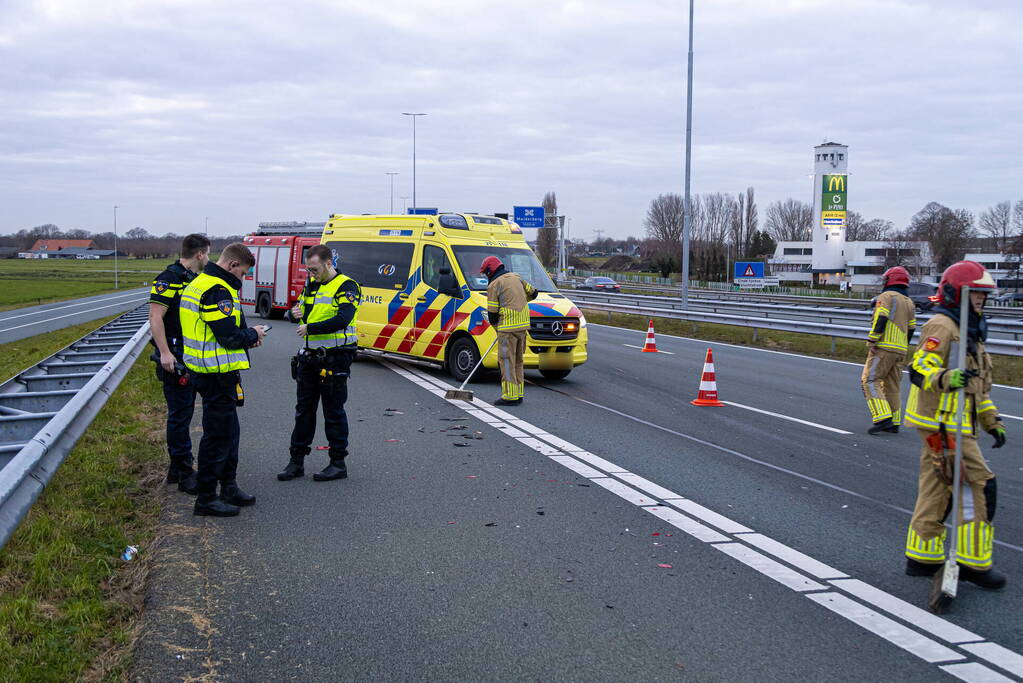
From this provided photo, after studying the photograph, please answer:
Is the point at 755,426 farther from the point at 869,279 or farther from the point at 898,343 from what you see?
the point at 869,279

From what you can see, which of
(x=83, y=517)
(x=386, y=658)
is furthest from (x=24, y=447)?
(x=386, y=658)

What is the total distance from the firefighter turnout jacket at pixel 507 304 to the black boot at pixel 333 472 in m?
4.40

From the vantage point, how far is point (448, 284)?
13.1m

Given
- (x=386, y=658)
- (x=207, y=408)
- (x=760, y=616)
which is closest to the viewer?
(x=386, y=658)

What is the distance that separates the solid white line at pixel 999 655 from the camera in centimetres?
383

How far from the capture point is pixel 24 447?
4.59 m

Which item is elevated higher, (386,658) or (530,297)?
(530,297)

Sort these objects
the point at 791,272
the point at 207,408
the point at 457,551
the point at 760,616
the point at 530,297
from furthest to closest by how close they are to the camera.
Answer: the point at 791,272 → the point at 530,297 → the point at 207,408 → the point at 457,551 → the point at 760,616

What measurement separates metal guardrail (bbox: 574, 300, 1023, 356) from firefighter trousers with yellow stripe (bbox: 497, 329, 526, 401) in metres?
9.39

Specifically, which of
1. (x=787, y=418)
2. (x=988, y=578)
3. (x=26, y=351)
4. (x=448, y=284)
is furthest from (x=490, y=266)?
(x=26, y=351)

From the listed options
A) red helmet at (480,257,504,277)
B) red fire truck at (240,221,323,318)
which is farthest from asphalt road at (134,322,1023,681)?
red fire truck at (240,221,323,318)

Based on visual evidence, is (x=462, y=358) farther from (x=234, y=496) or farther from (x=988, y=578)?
(x=988, y=578)

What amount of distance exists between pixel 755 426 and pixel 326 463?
4812 mm

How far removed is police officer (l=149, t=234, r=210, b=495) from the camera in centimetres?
663
